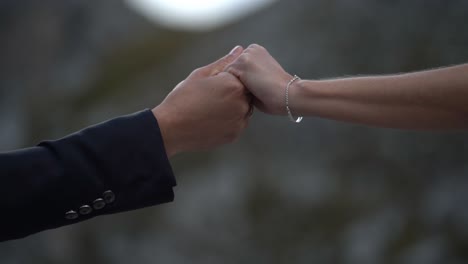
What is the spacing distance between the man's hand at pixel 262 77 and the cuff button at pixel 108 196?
0.63 m

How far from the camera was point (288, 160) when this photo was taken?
4.89 metres

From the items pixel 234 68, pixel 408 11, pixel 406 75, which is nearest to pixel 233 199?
pixel 408 11

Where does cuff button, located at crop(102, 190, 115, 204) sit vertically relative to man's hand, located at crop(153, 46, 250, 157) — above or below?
below

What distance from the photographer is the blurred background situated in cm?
451

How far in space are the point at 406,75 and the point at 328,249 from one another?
2.96 metres

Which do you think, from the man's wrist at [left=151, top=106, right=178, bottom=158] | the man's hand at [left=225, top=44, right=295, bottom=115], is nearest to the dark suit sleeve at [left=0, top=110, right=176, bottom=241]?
the man's wrist at [left=151, top=106, right=178, bottom=158]

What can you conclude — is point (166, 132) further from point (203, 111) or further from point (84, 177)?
point (84, 177)

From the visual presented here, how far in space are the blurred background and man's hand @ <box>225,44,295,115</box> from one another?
8.74 ft

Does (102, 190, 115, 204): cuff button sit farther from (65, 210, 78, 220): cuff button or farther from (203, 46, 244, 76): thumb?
(203, 46, 244, 76): thumb

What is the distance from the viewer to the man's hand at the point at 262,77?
1.94m

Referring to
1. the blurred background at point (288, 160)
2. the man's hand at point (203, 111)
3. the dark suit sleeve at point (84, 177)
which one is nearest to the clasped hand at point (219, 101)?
the man's hand at point (203, 111)

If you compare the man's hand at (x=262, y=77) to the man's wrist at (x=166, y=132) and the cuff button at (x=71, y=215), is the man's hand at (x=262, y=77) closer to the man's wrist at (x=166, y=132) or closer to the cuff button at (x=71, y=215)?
the man's wrist at (x=166, y=132)

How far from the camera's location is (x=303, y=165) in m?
4.83

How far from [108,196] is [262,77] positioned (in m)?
0.69
